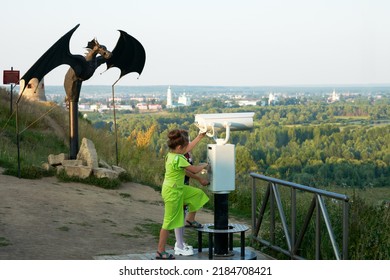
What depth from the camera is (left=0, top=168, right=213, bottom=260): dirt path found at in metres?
8.06

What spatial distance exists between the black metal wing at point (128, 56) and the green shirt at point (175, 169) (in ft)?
31.2

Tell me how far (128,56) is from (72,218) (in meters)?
6.75

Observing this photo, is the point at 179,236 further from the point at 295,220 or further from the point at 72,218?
the point at 72,218

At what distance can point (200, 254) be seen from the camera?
23.4 feet

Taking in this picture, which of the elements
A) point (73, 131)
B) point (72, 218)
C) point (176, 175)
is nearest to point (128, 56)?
point (73, 131)

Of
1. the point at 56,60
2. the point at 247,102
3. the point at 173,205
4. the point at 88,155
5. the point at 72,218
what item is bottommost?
the point at 247,102

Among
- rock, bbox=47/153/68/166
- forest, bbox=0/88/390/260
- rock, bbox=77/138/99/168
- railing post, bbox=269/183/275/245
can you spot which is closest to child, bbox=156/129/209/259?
forest, bbox=0/88/390/260

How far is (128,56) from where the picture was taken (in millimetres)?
16234

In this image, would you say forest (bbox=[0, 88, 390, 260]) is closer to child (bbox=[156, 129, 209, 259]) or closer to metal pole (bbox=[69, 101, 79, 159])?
child (bbox=[156, 129, 209, 259])

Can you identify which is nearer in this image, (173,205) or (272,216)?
(173,205)

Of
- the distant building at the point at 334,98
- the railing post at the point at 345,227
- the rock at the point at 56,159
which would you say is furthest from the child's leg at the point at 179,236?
the distant building at the point at 334,98

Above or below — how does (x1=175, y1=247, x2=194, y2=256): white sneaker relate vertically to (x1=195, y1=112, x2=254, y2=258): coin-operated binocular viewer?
below

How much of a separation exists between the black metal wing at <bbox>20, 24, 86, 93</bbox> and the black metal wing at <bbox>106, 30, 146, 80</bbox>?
2.00m

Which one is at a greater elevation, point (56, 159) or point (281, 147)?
point (56, 159)
